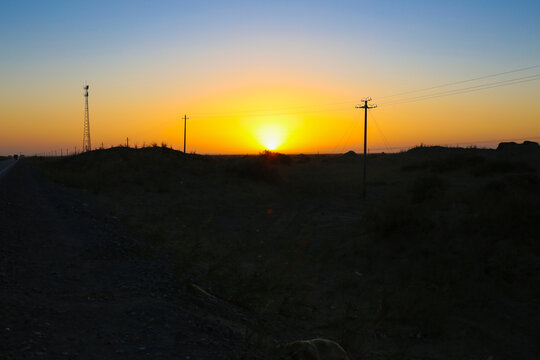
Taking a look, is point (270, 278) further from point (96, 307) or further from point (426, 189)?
point (426, 189)

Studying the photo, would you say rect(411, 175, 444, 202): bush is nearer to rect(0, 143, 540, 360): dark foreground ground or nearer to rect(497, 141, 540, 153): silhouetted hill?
rect(0, 143, 540, 360): dark foreground ground

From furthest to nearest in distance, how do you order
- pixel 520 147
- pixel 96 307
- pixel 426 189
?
pixel 520 147 < pixel 426 189 < pixel 96 307

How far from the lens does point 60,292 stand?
6793 mm

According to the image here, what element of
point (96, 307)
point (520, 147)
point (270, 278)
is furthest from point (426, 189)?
point (520, 147)

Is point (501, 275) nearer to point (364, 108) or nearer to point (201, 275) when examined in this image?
point (201, 275)

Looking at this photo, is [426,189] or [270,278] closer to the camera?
[270,278]

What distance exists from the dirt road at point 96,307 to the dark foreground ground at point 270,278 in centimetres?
3

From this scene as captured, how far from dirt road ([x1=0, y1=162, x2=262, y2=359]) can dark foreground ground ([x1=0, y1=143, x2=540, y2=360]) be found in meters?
0.03

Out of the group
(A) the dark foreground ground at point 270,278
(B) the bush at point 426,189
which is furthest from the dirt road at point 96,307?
(B) the bush at point 426,189

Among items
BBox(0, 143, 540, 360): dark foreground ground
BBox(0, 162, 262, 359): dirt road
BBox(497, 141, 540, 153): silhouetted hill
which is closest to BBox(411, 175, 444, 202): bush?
BBox(0, 143, 540, 360): dark foreground ground

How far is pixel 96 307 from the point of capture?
6246 mm

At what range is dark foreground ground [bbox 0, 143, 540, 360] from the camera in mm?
5758

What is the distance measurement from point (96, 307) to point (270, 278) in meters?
5.95

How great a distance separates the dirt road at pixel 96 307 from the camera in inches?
194
